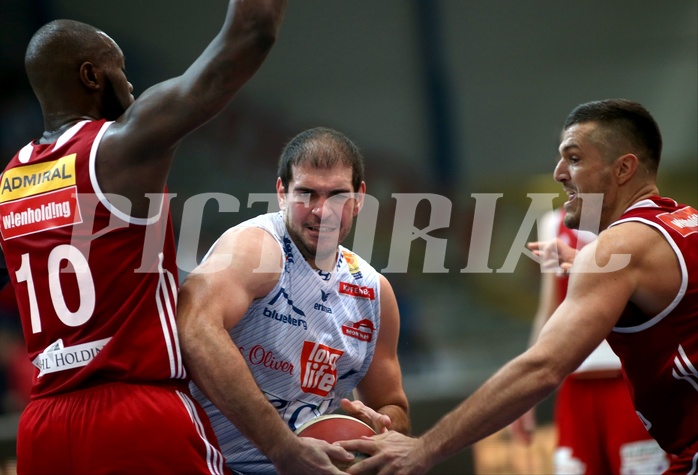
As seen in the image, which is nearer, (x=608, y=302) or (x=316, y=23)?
(x=608, y=302)

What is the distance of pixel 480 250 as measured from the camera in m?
12.4

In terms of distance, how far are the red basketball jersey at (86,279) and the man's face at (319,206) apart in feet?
2.65

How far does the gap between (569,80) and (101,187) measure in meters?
11.4

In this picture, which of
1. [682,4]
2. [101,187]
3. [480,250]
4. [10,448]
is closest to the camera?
[101,187]

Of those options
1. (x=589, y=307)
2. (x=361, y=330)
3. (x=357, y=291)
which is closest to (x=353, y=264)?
(x=357, y=291)

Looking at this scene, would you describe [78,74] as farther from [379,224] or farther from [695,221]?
[379,224]

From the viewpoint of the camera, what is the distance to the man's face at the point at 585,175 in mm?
3521

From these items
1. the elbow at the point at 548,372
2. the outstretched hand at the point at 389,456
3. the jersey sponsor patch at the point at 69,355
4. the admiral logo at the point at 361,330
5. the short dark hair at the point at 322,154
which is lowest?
the outstretched hand at the point at 389,456

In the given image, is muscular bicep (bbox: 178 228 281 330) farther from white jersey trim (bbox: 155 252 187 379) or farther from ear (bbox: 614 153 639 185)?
ear (bbox: 614 153 639 185)

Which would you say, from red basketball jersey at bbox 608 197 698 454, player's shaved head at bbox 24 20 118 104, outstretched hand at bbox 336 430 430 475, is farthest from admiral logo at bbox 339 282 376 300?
player's shaved head at bbox 24 20 118 104

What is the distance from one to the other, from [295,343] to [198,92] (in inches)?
50.9

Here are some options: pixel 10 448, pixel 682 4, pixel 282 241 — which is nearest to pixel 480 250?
pixel 682 4

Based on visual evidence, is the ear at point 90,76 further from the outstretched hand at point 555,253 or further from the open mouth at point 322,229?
the outstretched hand at point 555,253

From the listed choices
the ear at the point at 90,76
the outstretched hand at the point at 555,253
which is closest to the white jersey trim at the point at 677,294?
the outstretched hand at the point at 555,253
